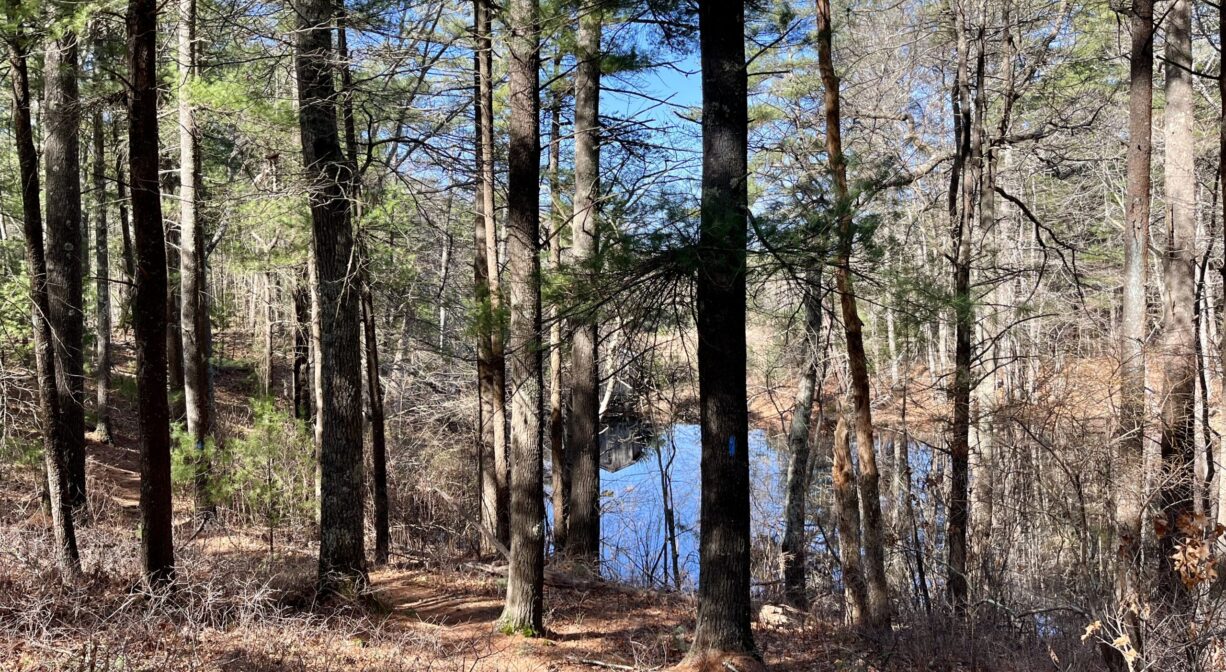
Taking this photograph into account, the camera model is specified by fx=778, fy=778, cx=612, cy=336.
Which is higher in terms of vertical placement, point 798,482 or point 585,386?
point 585,386

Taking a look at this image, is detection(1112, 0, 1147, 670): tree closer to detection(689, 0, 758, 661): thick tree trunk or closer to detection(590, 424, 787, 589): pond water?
detection(689, 0, 758, 661): thick tree trunk

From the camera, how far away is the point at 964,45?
1038cm

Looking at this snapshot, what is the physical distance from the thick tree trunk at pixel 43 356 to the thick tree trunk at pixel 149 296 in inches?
36.9

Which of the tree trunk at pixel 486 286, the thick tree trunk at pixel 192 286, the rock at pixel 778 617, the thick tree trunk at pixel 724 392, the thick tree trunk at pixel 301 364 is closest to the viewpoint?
the thick tree trunk at pixel 724 392

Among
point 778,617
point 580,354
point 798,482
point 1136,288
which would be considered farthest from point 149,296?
point 1136,288

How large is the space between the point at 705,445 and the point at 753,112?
8256 mm

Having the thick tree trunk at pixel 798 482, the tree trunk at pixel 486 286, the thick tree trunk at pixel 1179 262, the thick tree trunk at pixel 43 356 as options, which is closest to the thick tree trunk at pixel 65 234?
the thick tree trunk at pixel 43 356

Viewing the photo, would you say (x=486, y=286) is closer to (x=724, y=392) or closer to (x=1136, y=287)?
(x=724, y=392)

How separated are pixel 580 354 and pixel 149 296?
5911mm

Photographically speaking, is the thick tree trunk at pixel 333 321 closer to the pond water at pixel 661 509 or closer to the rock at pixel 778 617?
the rock at pixel 778 617

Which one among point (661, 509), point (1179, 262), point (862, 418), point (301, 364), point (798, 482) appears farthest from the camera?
point (301, 364)

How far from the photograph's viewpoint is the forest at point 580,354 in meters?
6.12

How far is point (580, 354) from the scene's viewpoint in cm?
1134

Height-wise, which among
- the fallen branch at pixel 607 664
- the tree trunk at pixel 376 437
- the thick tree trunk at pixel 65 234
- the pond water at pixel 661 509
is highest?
the thick tree trunk at pixel 65 234
